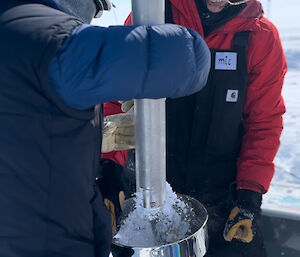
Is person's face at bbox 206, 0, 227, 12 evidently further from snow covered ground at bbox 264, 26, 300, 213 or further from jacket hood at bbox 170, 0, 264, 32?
snow covered ground at bbox 264, 26, 300, 213

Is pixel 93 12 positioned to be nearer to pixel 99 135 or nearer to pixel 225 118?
pixel 99 135

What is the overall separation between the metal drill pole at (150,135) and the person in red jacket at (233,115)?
2.88ft

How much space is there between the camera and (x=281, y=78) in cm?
168

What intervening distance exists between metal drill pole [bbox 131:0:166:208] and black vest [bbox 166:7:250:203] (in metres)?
0.87

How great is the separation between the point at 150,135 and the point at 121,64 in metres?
0.24

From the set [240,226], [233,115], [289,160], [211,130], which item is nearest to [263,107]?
[233,115]

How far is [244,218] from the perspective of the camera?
1.65m

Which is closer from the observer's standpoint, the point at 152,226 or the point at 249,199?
the point at 152,226

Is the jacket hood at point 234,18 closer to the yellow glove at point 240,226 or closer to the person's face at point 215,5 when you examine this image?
the person's face at point 215,5

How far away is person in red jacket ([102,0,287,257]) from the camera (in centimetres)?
163

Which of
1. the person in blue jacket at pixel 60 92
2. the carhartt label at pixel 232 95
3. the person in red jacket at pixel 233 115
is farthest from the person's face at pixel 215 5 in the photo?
the person in blue jacket at pixel 60 92

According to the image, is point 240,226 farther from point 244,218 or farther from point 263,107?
point 263,107

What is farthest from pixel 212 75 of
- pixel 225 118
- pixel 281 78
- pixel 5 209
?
pixel 5 209

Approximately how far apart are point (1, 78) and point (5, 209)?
263 mm
